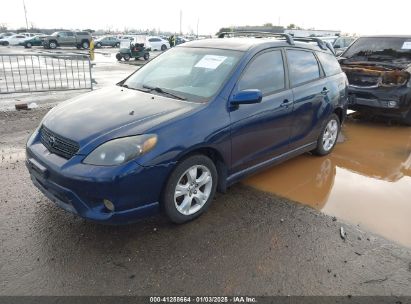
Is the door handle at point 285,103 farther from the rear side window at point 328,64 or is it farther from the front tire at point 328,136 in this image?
the rear side window at point 328,64

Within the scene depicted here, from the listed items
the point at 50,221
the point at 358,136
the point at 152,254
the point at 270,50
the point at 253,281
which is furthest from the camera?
the point at 358,136

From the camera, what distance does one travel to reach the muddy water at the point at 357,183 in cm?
390

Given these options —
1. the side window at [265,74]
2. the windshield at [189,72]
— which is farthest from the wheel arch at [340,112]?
the windshield at [189,72]

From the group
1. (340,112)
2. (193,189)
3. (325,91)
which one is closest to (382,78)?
(340,112)

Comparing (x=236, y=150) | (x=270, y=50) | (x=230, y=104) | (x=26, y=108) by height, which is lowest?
(x=26, y=108)

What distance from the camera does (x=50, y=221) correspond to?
3.57m

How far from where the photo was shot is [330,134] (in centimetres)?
563

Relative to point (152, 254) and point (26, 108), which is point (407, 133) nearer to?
point (152, 254)

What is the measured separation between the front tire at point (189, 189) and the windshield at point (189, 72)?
0.70m

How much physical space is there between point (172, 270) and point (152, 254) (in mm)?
277

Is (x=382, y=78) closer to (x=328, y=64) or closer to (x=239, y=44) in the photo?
(x=328, y=64)

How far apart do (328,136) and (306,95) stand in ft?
3.91

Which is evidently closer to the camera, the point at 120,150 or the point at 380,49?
the point at 120,150

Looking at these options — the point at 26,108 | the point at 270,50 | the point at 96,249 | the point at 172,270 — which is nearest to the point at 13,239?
the point at 96,249
